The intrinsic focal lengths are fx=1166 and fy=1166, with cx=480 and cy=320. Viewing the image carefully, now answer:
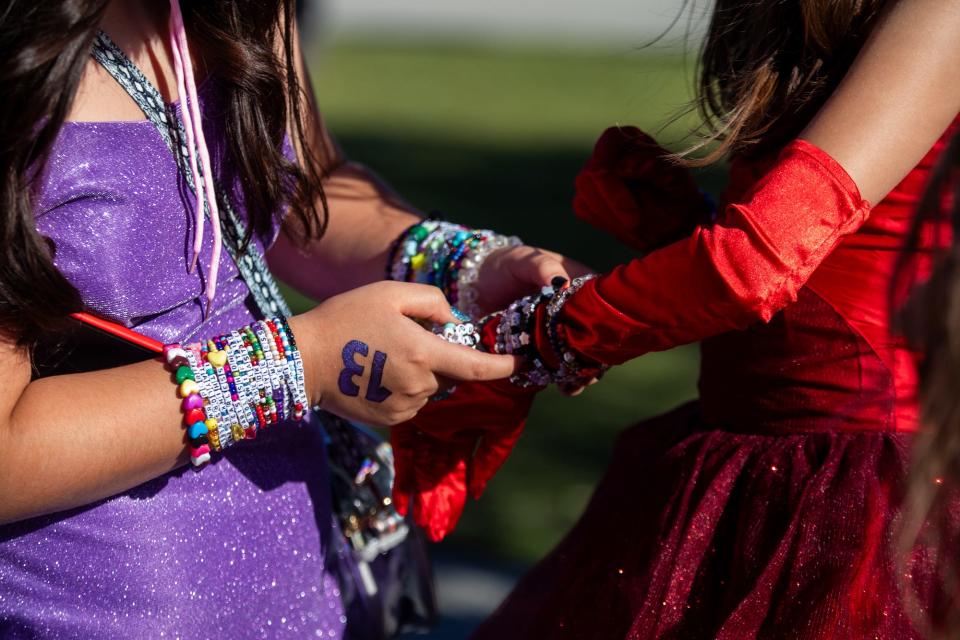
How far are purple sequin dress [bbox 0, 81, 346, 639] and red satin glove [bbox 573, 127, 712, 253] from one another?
19.4 inches

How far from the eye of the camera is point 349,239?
1803mm

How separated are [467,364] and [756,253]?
37cm

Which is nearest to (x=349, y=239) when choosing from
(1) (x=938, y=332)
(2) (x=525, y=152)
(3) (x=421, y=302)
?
(3) (x=421, y=302)

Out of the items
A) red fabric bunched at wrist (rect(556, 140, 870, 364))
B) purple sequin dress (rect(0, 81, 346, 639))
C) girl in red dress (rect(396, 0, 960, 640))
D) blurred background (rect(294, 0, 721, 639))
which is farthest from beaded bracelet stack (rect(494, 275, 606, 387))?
purple sequin dress (rect(0, 81, 346, 639))

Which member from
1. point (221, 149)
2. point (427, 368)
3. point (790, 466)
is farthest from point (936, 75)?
point (221, 149)

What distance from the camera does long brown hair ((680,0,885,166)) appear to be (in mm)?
1381

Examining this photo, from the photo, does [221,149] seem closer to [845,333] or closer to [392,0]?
[845,333]

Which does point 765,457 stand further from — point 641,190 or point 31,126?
point 31,126

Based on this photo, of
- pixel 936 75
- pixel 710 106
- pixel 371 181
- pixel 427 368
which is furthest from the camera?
pixel 371 181

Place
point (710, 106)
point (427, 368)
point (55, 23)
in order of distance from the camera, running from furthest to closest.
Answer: point (710, 106)
point (427, 368)
point (55, 23)

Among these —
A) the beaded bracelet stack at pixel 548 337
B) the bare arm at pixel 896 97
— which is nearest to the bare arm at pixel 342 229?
the beaded bracelet stack at pixel 548 337

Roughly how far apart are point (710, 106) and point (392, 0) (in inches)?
551

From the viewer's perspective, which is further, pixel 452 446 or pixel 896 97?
pixel 452 446

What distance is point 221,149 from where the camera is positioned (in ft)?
4.83
